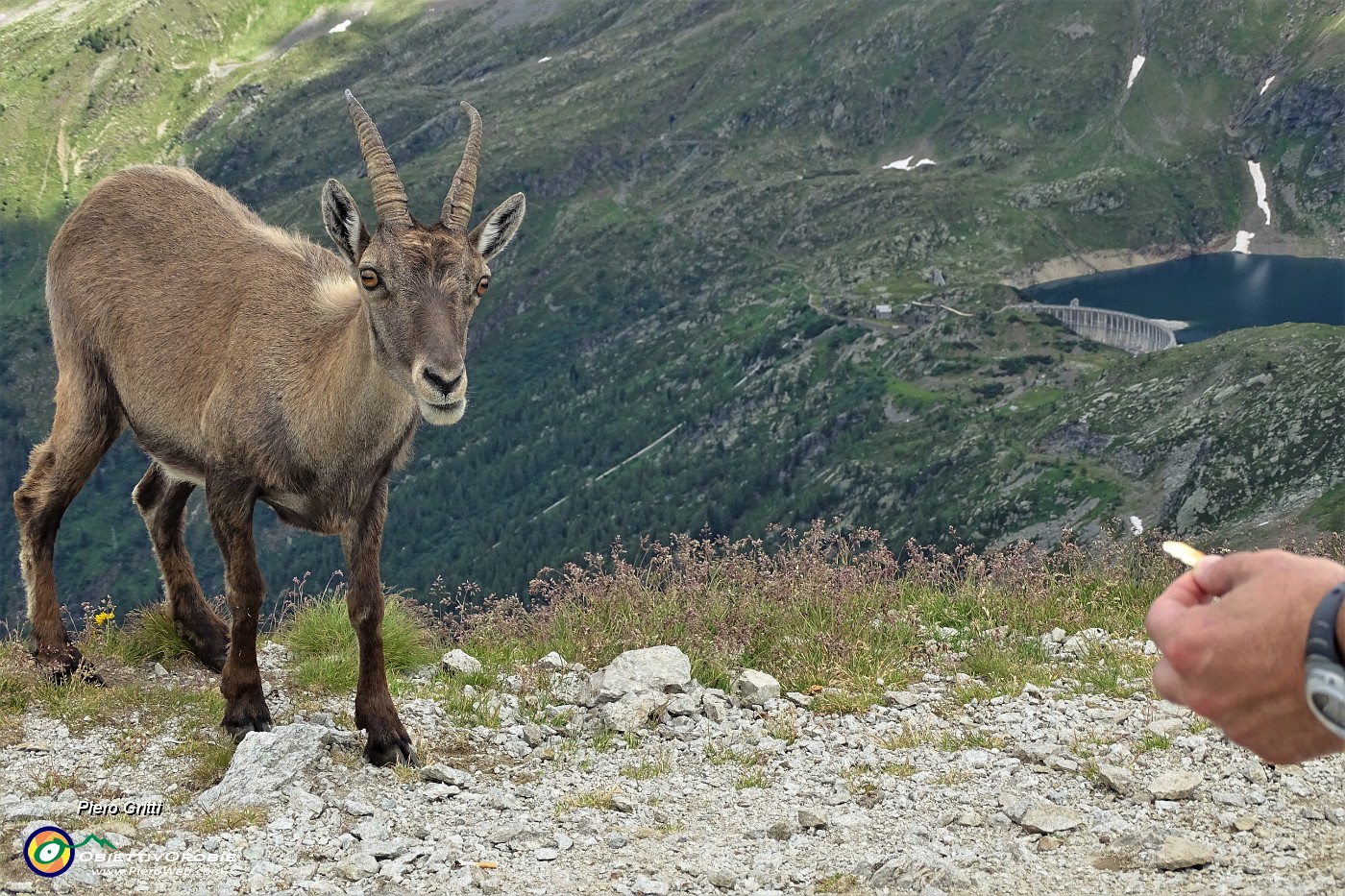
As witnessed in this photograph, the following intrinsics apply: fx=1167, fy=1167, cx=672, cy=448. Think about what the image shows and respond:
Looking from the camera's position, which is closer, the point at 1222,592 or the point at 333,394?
the point at 1222,592

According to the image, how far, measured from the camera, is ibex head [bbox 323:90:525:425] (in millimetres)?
7828

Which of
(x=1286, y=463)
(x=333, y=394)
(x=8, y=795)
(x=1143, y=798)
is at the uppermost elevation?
(x=333, y=394)

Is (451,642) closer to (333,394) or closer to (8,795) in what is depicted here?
(333,394)

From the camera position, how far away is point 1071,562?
12.1 metres

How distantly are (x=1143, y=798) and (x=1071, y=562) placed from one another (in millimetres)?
5080

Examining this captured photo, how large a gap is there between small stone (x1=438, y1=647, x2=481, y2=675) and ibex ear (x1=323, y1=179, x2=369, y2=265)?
3.80 m

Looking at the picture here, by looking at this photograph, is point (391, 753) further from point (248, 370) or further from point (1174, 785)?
point (1174, 785)

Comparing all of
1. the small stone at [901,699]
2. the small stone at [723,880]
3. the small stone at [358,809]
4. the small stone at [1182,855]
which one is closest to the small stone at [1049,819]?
the small stone at [1182,855]

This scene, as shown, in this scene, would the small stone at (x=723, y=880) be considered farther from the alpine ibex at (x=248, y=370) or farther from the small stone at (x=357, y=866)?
the alpine ibex at (x=248, y=370)

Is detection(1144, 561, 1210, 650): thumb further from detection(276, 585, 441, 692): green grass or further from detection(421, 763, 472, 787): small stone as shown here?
detection(276, 585, 441, 692): green grass

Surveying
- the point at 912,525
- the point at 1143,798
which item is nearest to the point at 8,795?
the point at 1143,798

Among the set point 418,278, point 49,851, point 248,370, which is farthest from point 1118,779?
point 248,370

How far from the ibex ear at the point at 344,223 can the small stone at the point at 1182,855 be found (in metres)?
6.54

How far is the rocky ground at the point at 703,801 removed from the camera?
21.2 feet
